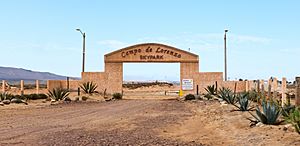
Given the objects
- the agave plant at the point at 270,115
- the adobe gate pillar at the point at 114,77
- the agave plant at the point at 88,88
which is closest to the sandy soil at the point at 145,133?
the agave plant at the point at 270,115

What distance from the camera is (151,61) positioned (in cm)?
4678

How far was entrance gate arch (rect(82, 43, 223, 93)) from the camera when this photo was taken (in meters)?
46.5

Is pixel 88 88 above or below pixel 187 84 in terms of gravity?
below

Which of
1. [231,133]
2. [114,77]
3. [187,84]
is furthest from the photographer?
[114,77]

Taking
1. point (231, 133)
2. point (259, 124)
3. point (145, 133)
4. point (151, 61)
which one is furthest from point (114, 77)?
point (231, 133)

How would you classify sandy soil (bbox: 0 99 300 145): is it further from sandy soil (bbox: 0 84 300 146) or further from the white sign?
the white sign

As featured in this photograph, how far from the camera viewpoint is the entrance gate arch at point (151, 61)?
153 feet

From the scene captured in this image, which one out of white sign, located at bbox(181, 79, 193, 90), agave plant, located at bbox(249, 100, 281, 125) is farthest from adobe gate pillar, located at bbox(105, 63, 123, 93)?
agave plant, located at bbox(249, 100, 281, 125)

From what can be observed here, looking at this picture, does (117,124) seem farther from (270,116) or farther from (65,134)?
(270,116)

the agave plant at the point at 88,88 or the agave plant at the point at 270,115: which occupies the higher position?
the agave plant at the point at 88,88

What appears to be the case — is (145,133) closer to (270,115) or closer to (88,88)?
(270,115)

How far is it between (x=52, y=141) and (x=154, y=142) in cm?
281

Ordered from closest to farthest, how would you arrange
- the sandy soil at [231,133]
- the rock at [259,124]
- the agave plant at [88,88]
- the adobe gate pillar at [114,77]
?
the sandy soil at [231,133] → the rock at [259,124] → the agave plant at [88,88] → the adobe gate pillar at [114,77]

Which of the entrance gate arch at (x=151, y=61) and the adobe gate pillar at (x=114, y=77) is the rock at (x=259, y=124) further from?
the adobe gate pillar at (x=114, y=77)
